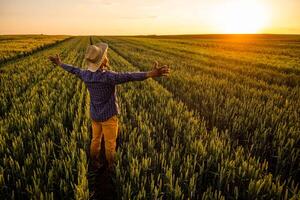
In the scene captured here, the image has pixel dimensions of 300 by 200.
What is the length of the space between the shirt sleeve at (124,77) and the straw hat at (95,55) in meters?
0.16

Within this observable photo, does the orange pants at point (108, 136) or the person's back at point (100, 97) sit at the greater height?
the person's back at point (100, 97)

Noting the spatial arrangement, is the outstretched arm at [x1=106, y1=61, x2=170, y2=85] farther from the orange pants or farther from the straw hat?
the orange pants

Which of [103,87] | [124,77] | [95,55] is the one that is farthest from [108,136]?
[95,55]

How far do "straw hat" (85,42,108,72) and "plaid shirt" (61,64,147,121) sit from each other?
8 centimetres

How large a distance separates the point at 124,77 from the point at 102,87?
0.35 metres

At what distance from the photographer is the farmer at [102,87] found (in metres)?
3.00

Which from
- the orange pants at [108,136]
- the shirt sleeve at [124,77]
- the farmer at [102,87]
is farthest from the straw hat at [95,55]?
the orange pants at [108,136]

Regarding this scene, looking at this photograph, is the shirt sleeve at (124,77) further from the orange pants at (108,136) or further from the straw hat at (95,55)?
the orange pants at (108,136)

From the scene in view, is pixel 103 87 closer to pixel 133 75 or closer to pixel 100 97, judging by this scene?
pixel 100 97

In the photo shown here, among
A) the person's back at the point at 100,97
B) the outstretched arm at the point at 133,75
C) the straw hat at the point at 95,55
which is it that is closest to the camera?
the outstretched arm at the point at 133,75

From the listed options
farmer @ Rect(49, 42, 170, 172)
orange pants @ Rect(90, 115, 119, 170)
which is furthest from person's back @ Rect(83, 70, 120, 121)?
orange pants @ Rect(90, 115, 119, 170)

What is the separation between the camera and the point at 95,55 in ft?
9.82

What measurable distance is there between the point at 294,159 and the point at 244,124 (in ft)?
4.92

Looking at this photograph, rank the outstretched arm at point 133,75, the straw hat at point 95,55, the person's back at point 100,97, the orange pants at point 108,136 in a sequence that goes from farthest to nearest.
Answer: the orange pants at point 108,136
the person's back at point 100,97
the straw hat at point 95,55
the outstretched arm at point 133,75
